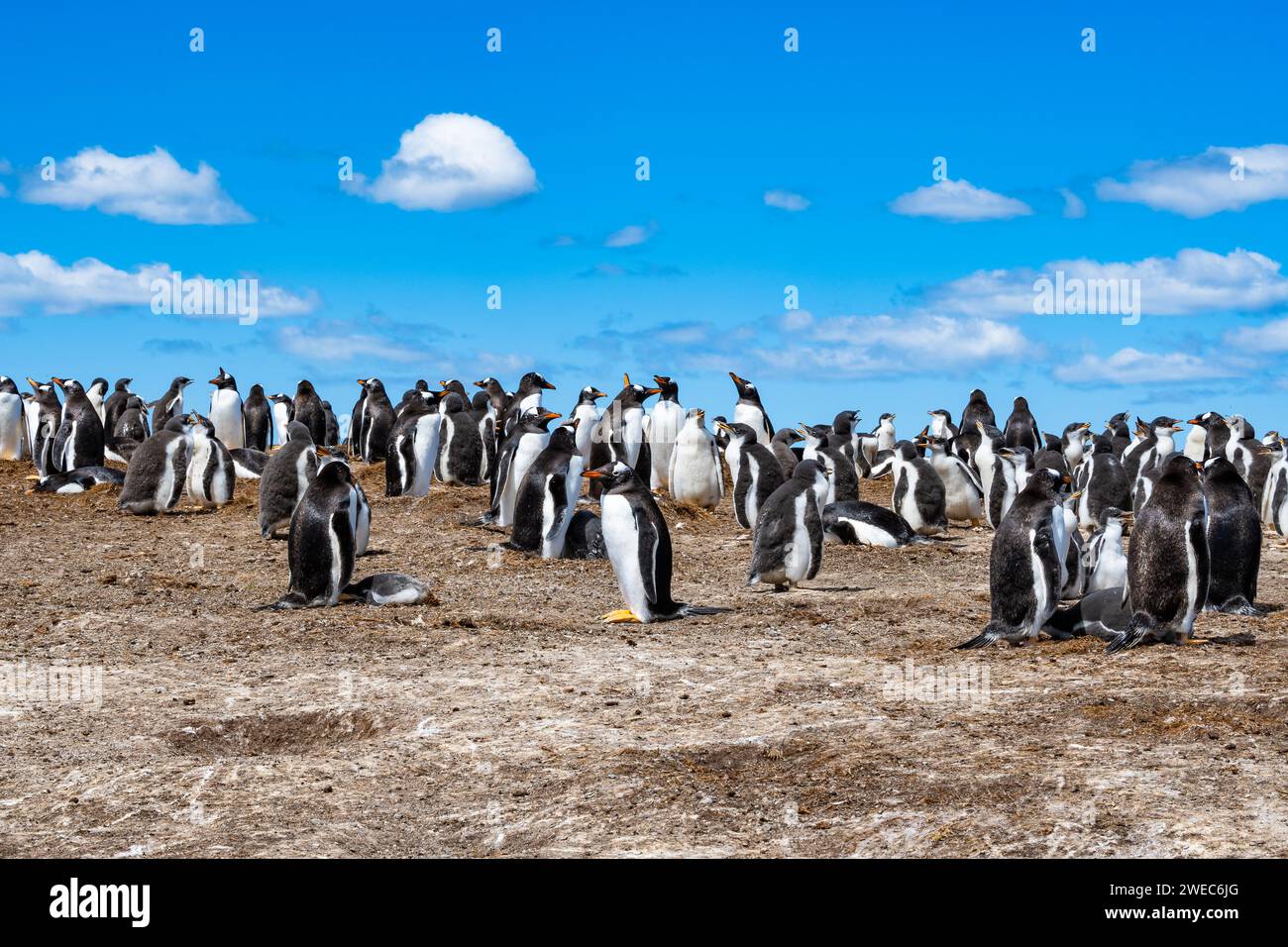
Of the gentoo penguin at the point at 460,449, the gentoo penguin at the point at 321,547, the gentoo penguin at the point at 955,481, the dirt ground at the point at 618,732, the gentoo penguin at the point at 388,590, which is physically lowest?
the dirt ground at the point at 618,732

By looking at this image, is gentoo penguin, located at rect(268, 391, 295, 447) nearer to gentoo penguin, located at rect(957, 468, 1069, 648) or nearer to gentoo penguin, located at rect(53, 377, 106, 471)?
gentoo penguin, located at rect(53, 377, 106, 471)

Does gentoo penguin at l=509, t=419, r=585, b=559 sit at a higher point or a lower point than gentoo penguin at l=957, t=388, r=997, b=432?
lower

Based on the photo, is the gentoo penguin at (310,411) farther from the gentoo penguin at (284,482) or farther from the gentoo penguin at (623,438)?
the gentoo penguin at (284,482)

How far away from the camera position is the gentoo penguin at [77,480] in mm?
19891

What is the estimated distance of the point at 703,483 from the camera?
18.8 metres

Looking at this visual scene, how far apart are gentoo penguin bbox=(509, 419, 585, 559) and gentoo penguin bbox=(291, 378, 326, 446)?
43.7 feet

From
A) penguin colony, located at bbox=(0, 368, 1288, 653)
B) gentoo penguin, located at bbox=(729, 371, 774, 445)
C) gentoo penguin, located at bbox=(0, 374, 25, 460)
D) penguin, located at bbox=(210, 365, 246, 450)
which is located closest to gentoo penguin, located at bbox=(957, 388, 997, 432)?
penguin colony, located at bbox=(0, 368, 1288, 653)

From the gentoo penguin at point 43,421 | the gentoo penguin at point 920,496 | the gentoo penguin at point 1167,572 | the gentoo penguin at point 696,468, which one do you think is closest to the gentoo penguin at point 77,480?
the gentoo penguin at point 43,421

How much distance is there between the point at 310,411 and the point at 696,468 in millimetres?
10856

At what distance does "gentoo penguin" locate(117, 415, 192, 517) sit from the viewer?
57.7ft

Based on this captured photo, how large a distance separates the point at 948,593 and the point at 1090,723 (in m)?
5.40

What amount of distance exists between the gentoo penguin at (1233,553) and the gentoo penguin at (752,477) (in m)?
5.95

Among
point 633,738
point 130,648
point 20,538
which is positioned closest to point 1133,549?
point 633,738

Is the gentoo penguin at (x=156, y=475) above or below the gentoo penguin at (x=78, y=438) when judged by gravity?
below
